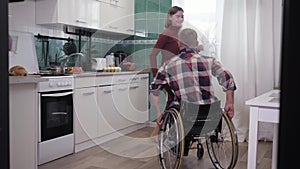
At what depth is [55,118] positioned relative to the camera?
2.77 metres

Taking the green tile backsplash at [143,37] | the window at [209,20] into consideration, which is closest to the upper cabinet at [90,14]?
the green tile backsplash at [143,37]

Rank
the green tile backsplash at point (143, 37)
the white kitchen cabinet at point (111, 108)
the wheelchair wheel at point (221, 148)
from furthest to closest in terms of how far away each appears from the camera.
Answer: the green tile backsplash at point (143, 37), the white kitchen cabinet at point (111, 108), the wheelchair wheel at point (221, 148)

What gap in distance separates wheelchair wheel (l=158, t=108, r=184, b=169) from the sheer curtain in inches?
57.2

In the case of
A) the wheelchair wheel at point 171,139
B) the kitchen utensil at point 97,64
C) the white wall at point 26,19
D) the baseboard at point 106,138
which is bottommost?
the baseboard at point 106,138

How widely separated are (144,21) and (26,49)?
2.02 m

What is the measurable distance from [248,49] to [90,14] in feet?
6.03

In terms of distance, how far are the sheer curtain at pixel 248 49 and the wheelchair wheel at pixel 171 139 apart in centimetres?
145

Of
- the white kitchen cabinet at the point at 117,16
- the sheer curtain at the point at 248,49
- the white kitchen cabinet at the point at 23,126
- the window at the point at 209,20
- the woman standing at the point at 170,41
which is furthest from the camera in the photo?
the window at the point at 209,20

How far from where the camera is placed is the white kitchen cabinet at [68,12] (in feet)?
9.95

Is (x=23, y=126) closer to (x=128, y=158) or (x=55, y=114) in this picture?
(x=55, y=114)

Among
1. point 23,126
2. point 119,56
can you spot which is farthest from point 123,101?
point 23,126

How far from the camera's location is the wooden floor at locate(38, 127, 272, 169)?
266 cm

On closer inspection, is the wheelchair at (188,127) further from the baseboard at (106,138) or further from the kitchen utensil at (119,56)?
the kitchen utensil at (119,56)

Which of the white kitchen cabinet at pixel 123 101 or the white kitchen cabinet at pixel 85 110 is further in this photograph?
the white kitchen cabinet at pixel 123 101
